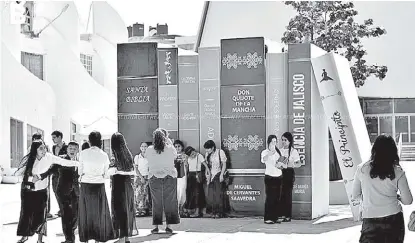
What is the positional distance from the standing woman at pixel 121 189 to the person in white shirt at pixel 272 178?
268cm

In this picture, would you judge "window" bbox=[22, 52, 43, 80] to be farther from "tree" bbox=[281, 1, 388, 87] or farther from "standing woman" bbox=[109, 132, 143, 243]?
"standing woman" bbox=[109, 132, 143, 243]

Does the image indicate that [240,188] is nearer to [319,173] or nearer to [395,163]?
[319,173]

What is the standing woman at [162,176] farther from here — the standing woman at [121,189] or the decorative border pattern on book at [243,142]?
the decorative border pattern on book at [243,142]

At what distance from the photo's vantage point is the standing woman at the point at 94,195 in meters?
8.34

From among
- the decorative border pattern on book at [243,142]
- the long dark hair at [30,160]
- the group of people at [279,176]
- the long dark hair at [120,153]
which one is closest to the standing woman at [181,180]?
the decorative border pattern on book at [243,142]

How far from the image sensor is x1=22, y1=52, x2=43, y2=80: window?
30.7 meters

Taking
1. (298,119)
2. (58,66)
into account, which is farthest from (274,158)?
(58,66)

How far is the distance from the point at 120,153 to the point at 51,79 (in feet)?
80.1

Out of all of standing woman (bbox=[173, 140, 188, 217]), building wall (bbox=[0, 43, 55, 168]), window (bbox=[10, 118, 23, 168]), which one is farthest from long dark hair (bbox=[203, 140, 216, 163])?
window (bbox=[10, 118, 23, 168])

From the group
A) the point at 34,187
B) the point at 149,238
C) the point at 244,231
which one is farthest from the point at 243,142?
the point at 34,187

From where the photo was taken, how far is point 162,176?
9.73 m

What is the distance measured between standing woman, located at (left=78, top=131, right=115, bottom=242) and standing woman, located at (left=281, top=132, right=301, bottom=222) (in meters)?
3.36

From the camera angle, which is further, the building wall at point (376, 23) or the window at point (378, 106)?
the window at point (378, 106)

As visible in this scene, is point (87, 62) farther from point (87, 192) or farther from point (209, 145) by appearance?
point (87, 192)
